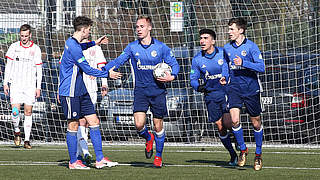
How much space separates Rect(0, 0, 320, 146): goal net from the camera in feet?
47.8

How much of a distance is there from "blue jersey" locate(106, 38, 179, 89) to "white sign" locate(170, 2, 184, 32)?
245 inches

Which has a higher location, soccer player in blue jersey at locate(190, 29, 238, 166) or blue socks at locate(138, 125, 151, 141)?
soccer player in blue jersey at locate(190, 29, 238, 166)

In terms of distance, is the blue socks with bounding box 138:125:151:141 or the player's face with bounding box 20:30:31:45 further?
the player's face with bounding box 20:30:31:45

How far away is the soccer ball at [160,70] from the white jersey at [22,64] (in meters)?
4.52

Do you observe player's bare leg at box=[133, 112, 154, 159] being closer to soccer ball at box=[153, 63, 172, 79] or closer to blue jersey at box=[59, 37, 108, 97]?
soccer ball at box=[153, 63, 172, 79]

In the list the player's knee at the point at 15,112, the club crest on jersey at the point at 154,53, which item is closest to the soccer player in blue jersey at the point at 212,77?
the club crest on jersey at the point at 154,53

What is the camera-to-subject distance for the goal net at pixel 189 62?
14.6 metres

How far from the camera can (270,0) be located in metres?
16.0

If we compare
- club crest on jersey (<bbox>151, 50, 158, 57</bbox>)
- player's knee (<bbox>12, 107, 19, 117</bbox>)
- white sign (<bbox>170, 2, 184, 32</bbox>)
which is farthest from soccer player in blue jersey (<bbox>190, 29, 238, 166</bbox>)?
white sign (<bbox>170, 2, 184, 32</bbox>)

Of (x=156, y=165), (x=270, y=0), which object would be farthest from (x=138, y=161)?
(x=270, y=0)

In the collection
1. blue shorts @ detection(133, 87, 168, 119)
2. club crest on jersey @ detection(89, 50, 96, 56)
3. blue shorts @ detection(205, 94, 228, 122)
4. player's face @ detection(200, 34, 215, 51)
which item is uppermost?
player's face @ detection(200, 34, 215, 51)

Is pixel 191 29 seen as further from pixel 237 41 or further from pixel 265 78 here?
pixel 237 41

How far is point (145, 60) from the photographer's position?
937 cm

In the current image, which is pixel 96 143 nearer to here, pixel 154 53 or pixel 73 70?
pixel 73 70
